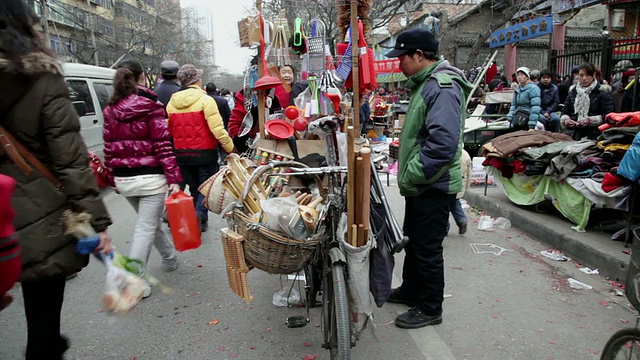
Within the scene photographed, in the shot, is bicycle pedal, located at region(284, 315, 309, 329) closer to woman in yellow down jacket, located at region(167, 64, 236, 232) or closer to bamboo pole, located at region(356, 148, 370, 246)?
bamboo pole, located at region(356, 148, 370, 246)

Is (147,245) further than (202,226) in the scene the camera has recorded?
No

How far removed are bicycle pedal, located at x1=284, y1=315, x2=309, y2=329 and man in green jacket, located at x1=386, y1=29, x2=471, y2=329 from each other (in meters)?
0.69

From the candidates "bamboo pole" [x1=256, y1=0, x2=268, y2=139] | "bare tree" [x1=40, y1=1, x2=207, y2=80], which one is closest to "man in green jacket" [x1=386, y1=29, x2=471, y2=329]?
"bamboo pole" [x1=256, y1=0, x2=268, y2=139]

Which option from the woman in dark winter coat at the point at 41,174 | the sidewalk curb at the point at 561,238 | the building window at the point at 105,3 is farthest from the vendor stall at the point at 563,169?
the building window at the point at 105,3

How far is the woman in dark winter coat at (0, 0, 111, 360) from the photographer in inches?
71.5

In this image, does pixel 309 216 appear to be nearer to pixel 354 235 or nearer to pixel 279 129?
pixel 354 235

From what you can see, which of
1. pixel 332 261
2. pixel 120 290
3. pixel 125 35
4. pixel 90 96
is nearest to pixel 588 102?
pixel 332 261

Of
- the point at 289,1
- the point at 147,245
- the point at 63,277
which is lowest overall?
the point at 147,245

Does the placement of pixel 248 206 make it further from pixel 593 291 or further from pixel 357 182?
pixel 593 291

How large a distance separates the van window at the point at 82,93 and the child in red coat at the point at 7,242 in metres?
7.70

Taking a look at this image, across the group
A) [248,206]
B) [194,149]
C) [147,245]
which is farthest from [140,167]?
[248,206]

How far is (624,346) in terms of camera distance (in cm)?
225

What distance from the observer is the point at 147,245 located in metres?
3.77

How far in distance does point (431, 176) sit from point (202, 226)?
3496mm
